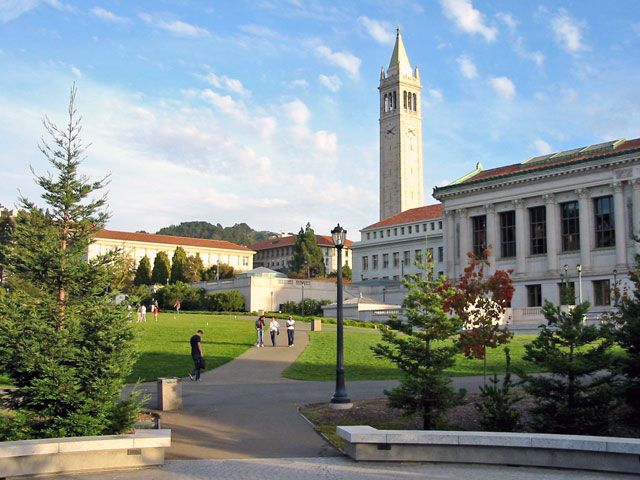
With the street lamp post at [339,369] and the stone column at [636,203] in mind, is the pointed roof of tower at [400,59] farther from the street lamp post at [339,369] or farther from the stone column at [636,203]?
the street lamp post at [339,369]

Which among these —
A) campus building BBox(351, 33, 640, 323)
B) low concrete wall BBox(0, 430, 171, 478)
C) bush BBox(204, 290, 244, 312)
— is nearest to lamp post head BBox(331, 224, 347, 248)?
low concrete wall BBox(0, 430, 171, 478)

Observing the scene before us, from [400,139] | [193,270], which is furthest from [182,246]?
[400,139]

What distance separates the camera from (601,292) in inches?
2365

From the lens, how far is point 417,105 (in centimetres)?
14550

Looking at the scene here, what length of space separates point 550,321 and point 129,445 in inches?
359

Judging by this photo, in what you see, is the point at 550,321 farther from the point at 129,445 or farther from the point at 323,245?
the point at 323,245

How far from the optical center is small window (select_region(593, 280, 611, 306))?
59.1 m

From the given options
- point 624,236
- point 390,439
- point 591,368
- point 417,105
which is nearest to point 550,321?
point 591,368

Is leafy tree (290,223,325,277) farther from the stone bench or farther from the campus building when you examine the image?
the stone bench

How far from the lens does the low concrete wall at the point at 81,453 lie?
1186 centimetres

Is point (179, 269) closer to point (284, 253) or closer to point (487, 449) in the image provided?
point (284, 253)

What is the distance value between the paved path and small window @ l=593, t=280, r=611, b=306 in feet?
164

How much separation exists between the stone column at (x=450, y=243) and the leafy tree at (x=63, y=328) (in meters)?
59.6

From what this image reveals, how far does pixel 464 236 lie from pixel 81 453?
61.8 m
